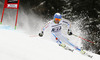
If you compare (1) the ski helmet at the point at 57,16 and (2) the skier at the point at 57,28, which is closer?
(1) the ski helmet at the point at 57,16

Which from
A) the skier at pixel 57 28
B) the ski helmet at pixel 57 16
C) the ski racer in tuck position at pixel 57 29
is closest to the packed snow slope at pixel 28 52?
the ski racer in tuck position at pixel 57 29

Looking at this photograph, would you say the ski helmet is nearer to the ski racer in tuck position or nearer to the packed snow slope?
the ski racer in tuck position

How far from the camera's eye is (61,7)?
14.1m

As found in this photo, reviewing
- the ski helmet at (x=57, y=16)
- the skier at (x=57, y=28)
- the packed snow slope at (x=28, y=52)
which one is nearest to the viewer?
the packed snow slope at (x=28, y=52)

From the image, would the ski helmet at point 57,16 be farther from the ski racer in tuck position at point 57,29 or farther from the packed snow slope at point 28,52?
the packed snow slope at point 28,52

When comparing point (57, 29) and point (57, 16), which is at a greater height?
point (57, 16)

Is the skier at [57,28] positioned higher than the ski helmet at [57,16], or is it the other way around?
the ski helmet at [57,16]

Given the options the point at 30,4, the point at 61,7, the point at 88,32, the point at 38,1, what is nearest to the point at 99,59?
the point at 88,32

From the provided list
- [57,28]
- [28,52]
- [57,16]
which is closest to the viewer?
[28,52]

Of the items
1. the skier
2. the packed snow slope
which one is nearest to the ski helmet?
the skier

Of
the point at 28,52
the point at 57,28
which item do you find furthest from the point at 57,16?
the point at 28,52

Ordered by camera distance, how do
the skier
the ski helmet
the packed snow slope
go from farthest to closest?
the skier, the ski helmet, the packed snow slope

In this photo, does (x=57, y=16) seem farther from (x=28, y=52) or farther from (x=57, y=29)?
(x=28, y=52)

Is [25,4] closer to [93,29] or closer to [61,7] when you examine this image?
[61,7]
